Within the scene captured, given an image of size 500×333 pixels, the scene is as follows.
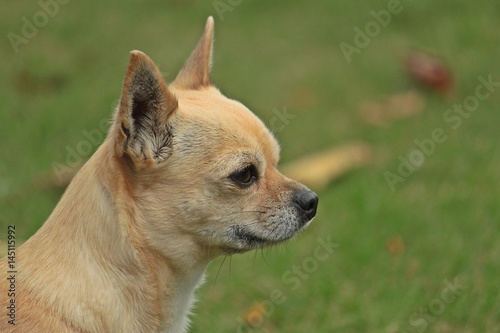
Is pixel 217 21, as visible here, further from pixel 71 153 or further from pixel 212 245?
pixel 212 245

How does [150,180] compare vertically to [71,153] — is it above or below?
above

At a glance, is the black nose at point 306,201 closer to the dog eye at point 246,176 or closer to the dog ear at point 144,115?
the dog eye at point 246,176

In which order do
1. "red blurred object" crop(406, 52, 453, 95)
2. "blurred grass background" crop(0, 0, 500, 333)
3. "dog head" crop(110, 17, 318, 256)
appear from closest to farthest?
"dog head" crop(110, 17, 318, 256) → "blurred grass background" crop(0, 0, 500, 333) → "red blurred object" crop(406, 52, 453, 95)

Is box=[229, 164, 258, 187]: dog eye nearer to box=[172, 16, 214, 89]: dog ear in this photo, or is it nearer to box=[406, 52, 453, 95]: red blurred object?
box=[172, 16, 214, 89]: dog ear

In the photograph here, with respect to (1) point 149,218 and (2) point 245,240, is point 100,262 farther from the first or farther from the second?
(2) point 245,240

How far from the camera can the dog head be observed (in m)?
4.45

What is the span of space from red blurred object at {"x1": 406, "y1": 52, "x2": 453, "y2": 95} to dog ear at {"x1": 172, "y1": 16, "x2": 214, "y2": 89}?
6.25m

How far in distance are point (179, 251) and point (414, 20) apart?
9.32 m

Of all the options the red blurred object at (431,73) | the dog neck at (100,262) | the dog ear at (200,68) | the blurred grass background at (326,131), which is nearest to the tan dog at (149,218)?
the dog neck at (100,262)

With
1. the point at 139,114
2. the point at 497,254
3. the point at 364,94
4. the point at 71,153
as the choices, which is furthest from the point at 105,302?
the point at 364,94

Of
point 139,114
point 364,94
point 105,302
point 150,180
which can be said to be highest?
point 139,114

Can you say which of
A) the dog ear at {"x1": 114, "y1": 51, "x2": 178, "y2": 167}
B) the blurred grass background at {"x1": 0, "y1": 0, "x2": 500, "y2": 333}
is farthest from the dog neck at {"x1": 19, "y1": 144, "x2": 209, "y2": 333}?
the blurred grass background at {"x1": 0, "y1": 0, "x2": 500, "y2": 333}

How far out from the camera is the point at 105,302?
4328 millimetres

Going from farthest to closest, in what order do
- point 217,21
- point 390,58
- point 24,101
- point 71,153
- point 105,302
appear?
1. point 217,21
2. point 390,58
3. point 24,101
4. point 71,153
5. point 105,302
